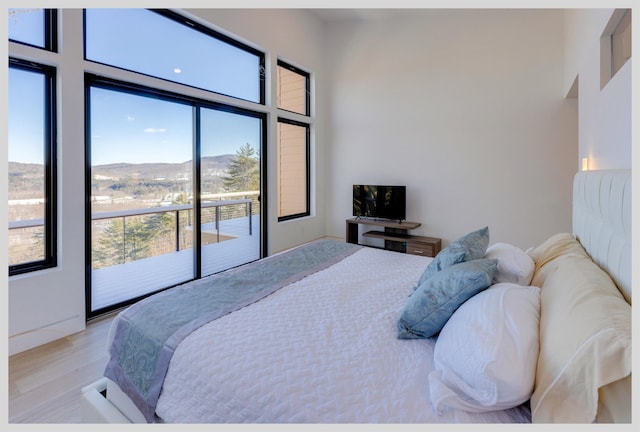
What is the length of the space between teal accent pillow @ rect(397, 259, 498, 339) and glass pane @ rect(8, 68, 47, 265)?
280 centimetres

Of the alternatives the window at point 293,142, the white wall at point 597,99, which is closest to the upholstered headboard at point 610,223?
the white wall at point 597,99

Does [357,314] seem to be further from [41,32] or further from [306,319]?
[41,32]

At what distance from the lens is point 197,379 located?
1198mm

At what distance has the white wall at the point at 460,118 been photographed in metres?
4.08

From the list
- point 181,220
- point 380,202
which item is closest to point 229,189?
point 181,220

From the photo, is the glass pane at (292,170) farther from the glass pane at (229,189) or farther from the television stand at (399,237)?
the television stand at (399,237)

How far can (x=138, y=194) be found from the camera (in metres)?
3.25

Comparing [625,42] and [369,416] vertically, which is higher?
[625,42]

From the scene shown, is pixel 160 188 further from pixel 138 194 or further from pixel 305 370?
pixel 305 370

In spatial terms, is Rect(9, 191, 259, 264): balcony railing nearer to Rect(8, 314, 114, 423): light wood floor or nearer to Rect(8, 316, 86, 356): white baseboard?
Rect(8, 316, 86, 356): white baseboard

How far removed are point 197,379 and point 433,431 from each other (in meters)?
0.81

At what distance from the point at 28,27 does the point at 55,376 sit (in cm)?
247

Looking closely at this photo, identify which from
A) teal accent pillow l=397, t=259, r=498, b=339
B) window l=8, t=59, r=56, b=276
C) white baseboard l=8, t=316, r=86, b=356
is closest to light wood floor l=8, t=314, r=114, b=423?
white baseboard l=8, t=316, r=86, b=356

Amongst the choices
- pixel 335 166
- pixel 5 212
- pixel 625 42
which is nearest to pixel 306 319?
pixel 5 212
